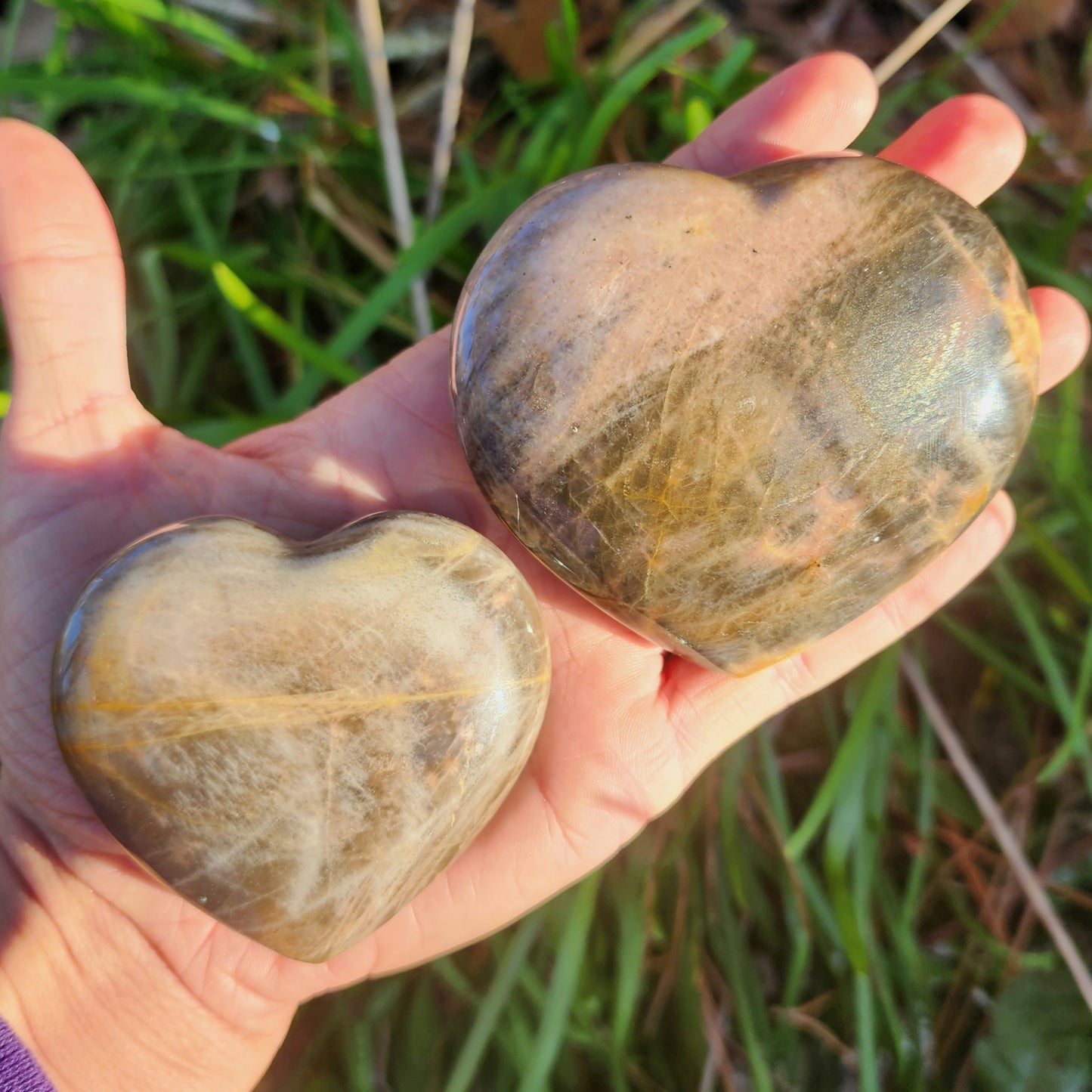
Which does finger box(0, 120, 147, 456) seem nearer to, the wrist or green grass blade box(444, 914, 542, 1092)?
the wrist

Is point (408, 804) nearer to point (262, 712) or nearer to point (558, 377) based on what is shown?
point (262, 712)

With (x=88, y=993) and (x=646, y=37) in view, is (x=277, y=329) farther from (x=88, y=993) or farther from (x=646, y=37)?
(x=88, y=993)

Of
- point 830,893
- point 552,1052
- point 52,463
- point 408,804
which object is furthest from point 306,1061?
point 52,463

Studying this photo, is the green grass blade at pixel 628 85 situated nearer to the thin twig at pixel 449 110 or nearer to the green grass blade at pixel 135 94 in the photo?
the thin twig at pixel 449 110

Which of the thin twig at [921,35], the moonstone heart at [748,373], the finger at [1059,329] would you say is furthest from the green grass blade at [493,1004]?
the thin twig at [921,35]

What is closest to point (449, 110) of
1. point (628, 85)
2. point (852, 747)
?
point (628, 85)

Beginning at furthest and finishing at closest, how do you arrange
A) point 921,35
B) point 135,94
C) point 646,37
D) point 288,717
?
point 646,37, point 135,94, point 921,35, point 288,717

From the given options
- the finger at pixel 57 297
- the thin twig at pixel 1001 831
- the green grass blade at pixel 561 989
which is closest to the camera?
the finger at pixel 57 297
